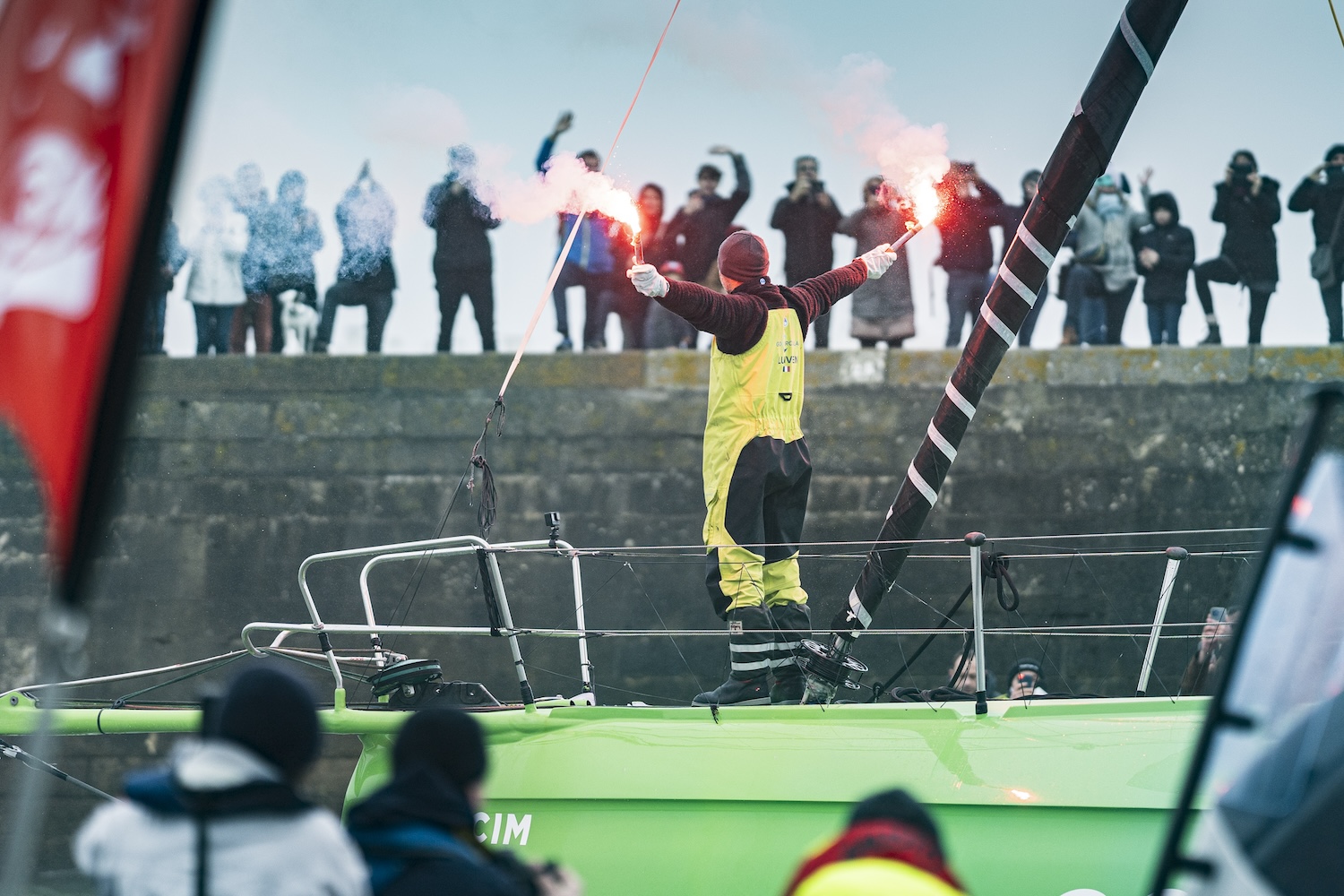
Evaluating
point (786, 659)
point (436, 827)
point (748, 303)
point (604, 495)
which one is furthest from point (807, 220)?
point (436, 827)

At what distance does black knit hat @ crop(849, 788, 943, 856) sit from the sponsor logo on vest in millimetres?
2682

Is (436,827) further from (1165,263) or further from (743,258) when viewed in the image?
(1165,263)

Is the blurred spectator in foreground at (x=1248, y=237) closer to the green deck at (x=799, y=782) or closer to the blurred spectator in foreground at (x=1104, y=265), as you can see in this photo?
the blurred spectator in foreground at (x=1104, y=265)

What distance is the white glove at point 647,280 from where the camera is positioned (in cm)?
500

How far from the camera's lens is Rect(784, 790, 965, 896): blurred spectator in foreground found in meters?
1.88

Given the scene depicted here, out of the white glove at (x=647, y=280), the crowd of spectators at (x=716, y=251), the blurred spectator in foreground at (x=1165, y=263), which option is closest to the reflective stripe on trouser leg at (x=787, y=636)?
the white glove at (x=647, y=280)

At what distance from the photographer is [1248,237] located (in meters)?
9.49

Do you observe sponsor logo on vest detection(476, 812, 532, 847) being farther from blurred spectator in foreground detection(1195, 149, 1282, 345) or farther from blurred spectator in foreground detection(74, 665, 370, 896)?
blurred spectator in foreground detection(1195, 149, 1282, 345)

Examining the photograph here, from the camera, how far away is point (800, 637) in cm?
542

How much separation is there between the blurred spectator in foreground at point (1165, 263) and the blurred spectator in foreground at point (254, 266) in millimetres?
6177

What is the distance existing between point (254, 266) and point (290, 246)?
1.07ft

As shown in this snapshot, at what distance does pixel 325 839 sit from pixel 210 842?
0.18 metres

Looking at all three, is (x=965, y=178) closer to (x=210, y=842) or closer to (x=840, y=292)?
(x=840, y=292)

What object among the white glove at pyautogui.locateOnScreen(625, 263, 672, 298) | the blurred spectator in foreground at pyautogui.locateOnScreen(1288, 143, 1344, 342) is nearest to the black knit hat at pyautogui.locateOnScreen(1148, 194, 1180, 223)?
the blurred spectator in foreground at pyautogui.locateOnScreen(1288, 143, 1344, 342)
